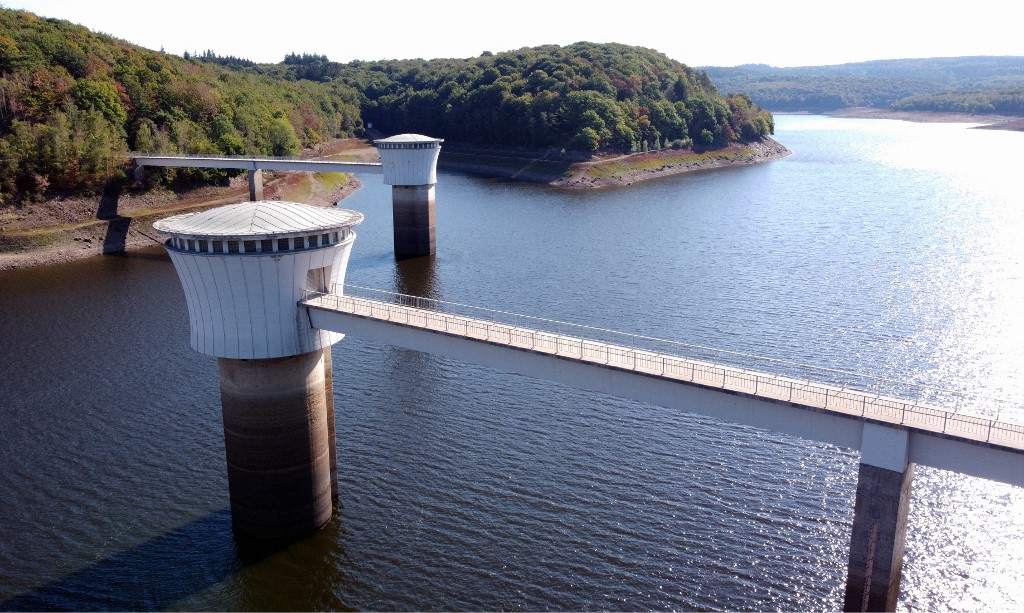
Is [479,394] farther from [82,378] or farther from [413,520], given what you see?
[82,378]

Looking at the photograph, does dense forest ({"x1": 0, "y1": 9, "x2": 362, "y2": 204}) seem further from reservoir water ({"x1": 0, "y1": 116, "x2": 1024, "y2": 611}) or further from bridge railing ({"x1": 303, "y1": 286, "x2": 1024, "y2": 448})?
bridge railing ({"x1": 303, "y1": 286, "x2": 1024, "y2": 448})

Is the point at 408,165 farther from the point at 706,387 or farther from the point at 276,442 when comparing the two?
the point at 706,387

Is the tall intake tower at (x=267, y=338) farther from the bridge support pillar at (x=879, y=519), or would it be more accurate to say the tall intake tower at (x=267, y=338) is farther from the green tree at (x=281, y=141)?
the green tree at (x=281, y=141)

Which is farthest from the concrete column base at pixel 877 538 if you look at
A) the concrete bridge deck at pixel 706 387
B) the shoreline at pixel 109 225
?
the shoreline at pixel 109 225

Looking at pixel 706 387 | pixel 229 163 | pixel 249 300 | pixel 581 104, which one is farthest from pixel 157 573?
pixel 581 104

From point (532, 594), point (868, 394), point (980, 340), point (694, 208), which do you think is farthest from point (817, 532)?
point (694, 208)

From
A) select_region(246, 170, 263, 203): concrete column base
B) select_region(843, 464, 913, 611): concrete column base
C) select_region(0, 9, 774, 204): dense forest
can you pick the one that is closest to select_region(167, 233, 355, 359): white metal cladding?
select_region(843, 464, 913, 611): concrete column base
